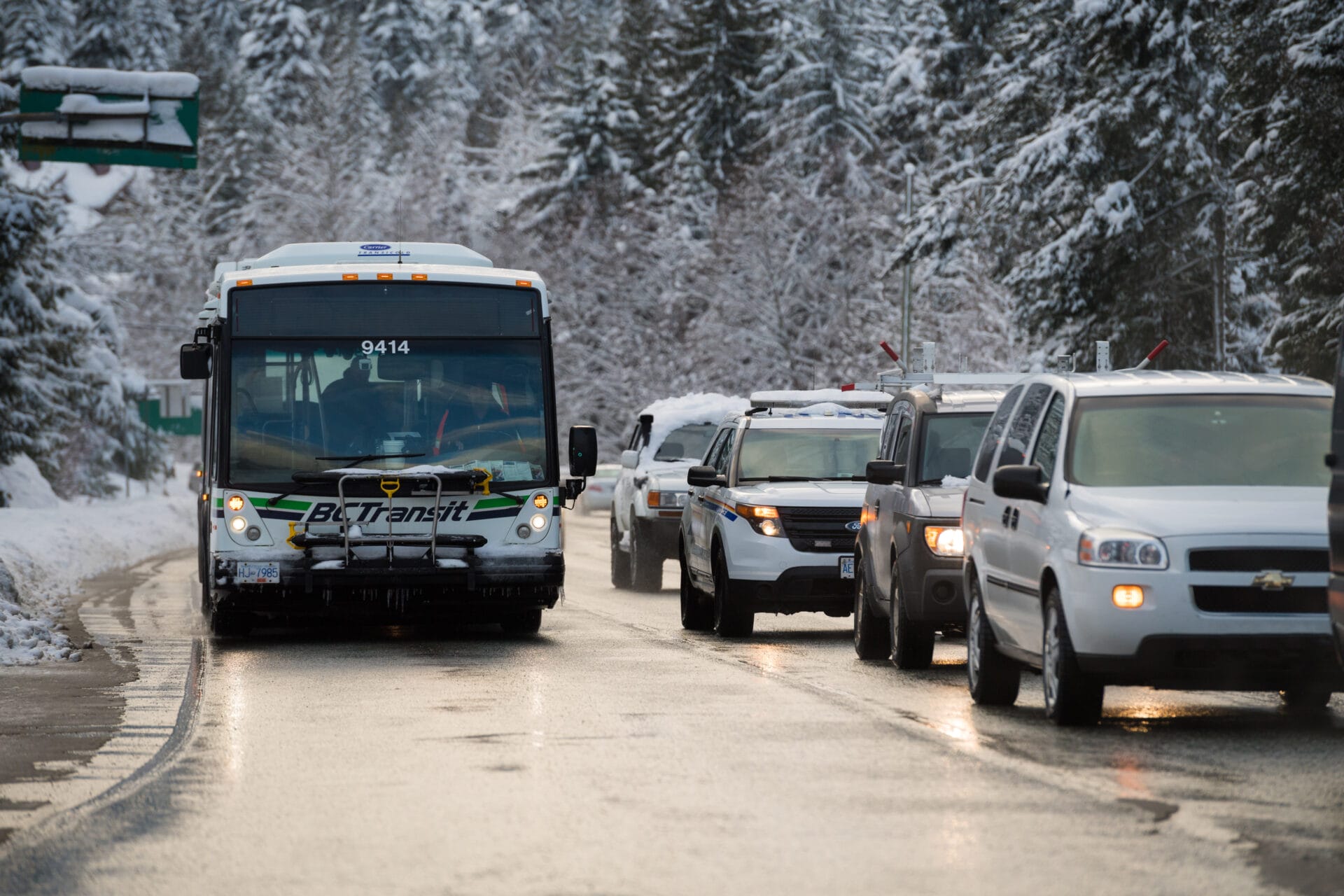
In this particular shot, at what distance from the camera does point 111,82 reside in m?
29.3

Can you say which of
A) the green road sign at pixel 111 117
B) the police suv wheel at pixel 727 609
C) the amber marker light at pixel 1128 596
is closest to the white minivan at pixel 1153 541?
the amber marker light at pixel 1128 596

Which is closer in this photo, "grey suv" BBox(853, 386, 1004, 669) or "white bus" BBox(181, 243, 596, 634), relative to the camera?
"grey suv" BBox(853, 386, 1004, 669)

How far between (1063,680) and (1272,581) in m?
1.11

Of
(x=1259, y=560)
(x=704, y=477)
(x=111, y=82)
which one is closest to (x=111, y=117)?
(x=111, y=82)

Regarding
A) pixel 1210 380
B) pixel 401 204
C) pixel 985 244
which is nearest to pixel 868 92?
pixel 401 204

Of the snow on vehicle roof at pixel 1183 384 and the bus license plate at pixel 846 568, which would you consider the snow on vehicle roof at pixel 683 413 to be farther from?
the snow on vehicle roof at pixel 1183 384

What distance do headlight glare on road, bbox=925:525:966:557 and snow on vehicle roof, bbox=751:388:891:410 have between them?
23.0 feet

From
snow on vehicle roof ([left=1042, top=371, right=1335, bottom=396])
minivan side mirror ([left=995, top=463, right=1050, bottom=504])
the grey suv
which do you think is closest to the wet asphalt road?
the grey suv

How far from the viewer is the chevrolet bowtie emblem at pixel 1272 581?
10.8 meters

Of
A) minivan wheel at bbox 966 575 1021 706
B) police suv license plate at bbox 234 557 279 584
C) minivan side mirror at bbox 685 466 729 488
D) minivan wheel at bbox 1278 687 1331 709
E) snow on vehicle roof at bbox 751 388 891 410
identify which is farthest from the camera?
snow on vehicle roof at bbox 751 388 891 410

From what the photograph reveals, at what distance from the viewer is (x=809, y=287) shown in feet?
225

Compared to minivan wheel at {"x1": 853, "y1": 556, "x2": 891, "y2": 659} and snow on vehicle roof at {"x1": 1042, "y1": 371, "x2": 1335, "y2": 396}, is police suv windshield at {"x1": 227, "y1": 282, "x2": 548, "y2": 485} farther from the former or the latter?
snow on vehicle roof at {"x1": 1042, "y1": 371, "x2": 1335, "y2": 396}

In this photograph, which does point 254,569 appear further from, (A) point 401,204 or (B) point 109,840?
(A) point 401,204

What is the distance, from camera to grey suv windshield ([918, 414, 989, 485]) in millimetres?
15711
